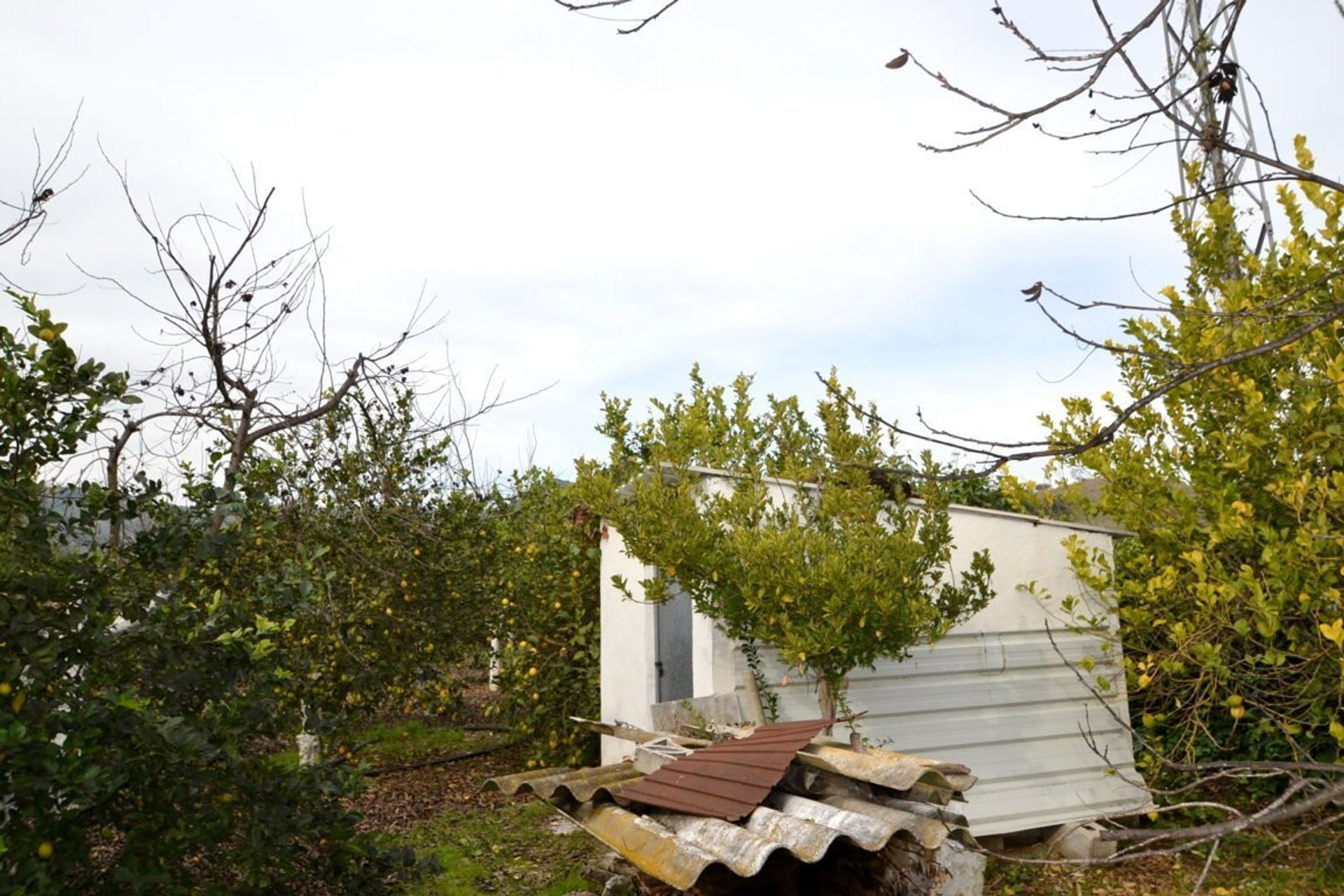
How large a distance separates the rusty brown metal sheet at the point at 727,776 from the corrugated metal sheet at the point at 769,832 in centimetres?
6

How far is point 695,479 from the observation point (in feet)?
27.8

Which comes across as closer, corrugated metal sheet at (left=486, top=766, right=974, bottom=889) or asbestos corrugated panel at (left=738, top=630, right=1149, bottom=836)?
corrugated metal sheet at (left=486, top=766, right=974, bottom=889)

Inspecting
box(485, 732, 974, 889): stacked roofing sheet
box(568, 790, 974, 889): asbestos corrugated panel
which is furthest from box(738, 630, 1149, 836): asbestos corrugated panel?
box(568, 790, 974, 889): asbestos corrugated panel

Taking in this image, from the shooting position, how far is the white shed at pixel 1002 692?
27.2 feet

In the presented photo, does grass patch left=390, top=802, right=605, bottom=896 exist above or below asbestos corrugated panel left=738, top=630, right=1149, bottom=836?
below

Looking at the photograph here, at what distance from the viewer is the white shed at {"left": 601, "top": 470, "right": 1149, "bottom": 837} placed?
829 cm

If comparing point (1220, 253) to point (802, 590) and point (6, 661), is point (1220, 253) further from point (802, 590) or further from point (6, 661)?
point (6, 661)

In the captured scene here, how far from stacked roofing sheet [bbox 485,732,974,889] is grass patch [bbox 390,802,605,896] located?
4.60 ft

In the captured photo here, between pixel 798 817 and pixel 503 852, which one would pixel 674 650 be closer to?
pixel 503 852

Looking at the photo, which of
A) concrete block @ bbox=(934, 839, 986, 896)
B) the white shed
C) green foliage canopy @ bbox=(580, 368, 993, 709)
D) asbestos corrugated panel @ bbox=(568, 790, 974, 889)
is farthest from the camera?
the white shed

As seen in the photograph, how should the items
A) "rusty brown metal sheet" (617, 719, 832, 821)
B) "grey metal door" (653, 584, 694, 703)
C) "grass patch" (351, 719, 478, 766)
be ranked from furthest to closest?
1. "grass patch" (351, 719, 478, 766)
2. "grey metal door" (653, 584, 694, 703)
3. "rusty brown metal sheet" (617, 719, 832, 821)

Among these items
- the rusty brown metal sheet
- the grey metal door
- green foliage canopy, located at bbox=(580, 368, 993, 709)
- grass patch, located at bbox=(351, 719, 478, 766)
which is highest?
green foliage canopy, located at bbox=(580, 368, 993, 709)

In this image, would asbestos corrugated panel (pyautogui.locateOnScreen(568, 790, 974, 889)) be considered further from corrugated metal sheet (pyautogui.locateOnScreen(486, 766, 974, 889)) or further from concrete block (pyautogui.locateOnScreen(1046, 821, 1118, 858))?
concrete block (pyautogui.locateOnScreen(1046, 821, 1118, 858))

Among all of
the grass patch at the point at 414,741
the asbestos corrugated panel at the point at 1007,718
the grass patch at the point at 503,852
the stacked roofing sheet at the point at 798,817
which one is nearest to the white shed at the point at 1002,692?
the asbestos corrugated panel at the point at 1007,718
